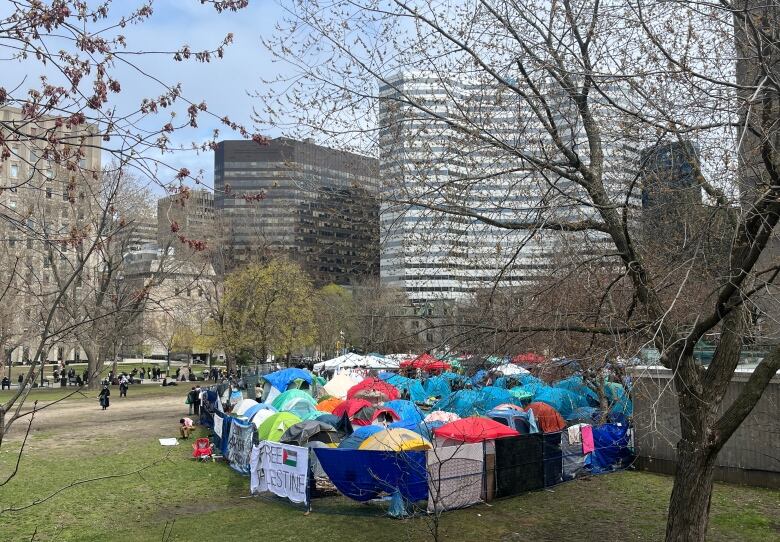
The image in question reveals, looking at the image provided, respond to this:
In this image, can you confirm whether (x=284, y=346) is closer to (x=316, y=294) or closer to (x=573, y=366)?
(x=316, y=294)

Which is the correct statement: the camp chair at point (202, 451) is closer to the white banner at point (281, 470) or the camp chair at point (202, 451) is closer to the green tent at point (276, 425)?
the green tent at point (276, 425)

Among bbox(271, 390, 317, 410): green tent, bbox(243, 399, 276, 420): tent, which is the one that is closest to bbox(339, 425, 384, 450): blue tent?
bbox(243, 399, 276, 420): tent

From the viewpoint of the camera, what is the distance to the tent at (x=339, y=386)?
29750 mm

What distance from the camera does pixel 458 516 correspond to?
1280 centimetres

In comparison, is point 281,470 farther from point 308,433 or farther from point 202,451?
point 202,451

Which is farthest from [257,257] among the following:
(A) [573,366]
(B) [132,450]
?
(A) [573,366]

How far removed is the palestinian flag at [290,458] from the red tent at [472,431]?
10.1 ft

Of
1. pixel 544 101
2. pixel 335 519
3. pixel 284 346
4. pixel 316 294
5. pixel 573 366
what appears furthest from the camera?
pixel 316 294

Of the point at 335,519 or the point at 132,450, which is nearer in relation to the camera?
the point at 335,519

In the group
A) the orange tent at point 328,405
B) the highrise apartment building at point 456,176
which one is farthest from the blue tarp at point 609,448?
A: the highrise apartment building at point 456,176

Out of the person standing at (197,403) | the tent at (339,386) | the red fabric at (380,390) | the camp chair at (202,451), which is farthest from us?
the tent at (339,386)

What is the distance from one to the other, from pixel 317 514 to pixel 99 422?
17354 mm

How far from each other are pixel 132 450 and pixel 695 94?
1871 cm

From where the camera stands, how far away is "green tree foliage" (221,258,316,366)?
4488 centimetres
